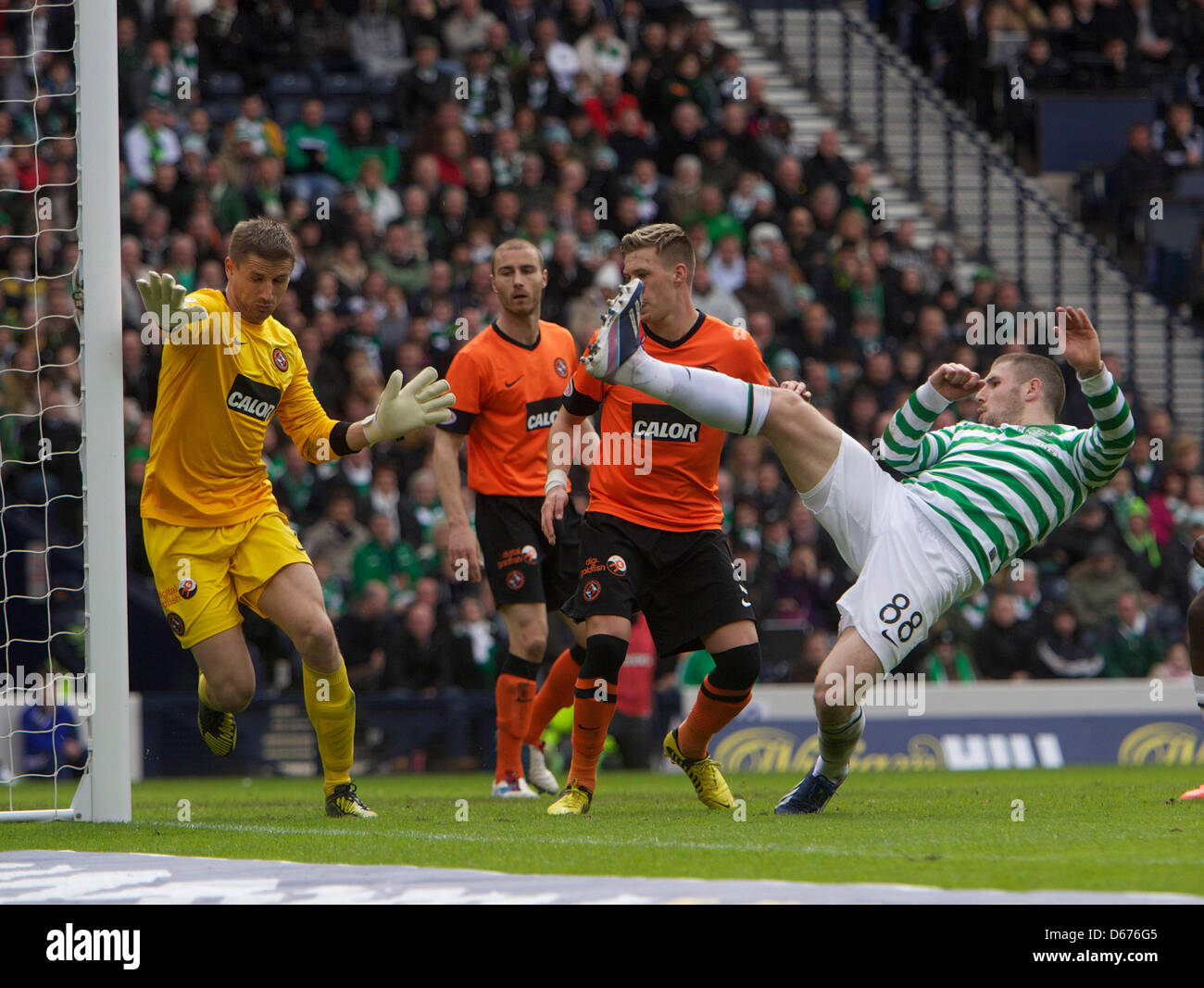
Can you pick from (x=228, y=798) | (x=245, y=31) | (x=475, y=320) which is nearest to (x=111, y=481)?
(x=228, y=798)

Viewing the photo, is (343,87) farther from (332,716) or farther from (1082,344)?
(1082,344)

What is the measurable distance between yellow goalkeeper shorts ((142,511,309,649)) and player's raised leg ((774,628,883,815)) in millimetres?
2255

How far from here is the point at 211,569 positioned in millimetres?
6996

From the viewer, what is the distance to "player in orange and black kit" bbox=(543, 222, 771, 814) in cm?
732

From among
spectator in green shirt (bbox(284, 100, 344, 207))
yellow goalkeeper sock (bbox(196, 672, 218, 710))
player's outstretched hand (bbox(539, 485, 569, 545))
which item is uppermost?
spectator in green shirt (bbox(284, 100, 344, 207))

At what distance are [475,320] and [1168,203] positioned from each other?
27.3 feet

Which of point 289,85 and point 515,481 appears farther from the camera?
point 289,85

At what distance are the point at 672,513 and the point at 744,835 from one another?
74.2 inches

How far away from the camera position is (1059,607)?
1443 centimetres

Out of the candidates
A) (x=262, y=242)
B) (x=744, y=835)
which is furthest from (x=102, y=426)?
(x=744, y=835)

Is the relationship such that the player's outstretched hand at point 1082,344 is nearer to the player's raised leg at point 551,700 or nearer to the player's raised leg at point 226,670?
the player's raised leg at point 551,700

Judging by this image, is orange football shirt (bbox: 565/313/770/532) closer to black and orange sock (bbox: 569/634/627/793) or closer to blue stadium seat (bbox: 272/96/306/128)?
black and orange sock (bbox: 569/634/627/793)

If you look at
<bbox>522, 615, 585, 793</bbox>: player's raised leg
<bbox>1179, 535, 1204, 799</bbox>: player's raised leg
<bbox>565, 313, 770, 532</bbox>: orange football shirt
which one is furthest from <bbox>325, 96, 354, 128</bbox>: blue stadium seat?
<bbox>1179, 535, 1204, 799</bbox>: player's raised leg

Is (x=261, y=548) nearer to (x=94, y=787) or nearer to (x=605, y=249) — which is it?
(x=94, y=787)
